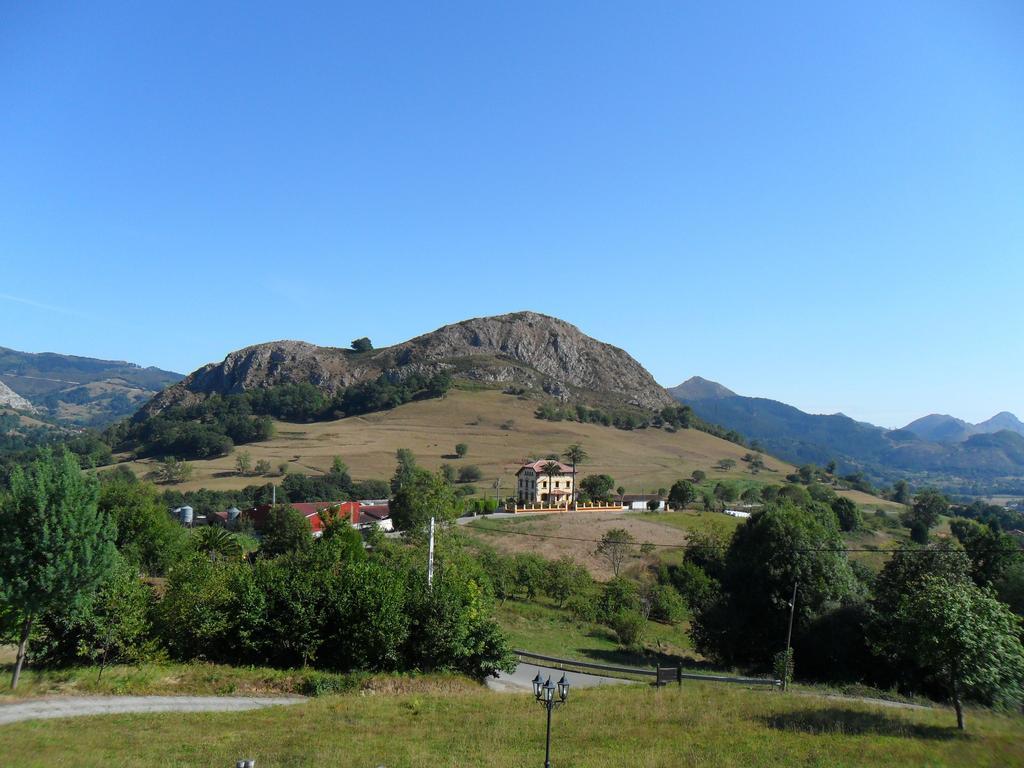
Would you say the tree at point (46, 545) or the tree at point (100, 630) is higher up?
the tree at point (46, 545)

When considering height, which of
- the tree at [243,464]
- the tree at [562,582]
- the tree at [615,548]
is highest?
the tree at [243,464]

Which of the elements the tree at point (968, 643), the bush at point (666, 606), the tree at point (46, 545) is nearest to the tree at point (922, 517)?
the bush at point (666, 606)

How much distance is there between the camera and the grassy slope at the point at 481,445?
395 ft

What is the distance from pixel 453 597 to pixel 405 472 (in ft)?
255

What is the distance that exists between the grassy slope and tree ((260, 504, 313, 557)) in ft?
174

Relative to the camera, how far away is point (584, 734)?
1889 cm

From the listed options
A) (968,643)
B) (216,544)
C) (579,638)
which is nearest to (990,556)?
(579,638)

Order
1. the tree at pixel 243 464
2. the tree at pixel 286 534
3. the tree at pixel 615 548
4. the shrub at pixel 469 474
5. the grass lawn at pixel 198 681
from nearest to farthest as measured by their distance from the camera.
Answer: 1. the grass lawn at pixel 198 681
2. the tree at pixel 286 534
3. the tree at pixel 615 548
4. the shrub at pixel 469 474
5. the tree at pixel 243 464

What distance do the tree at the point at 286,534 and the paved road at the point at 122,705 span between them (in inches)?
1019

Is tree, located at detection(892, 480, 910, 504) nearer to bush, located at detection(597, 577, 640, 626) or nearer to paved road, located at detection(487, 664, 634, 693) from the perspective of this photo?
bush, located at detection(597, 577, 640, 626)

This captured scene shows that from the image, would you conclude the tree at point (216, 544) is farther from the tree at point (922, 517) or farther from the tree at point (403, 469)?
the tree at point (922, 517)

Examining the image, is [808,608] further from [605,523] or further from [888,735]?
[605,523]

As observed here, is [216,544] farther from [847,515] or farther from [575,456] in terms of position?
[575,456]

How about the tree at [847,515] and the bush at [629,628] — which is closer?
the bush at [629,628]
